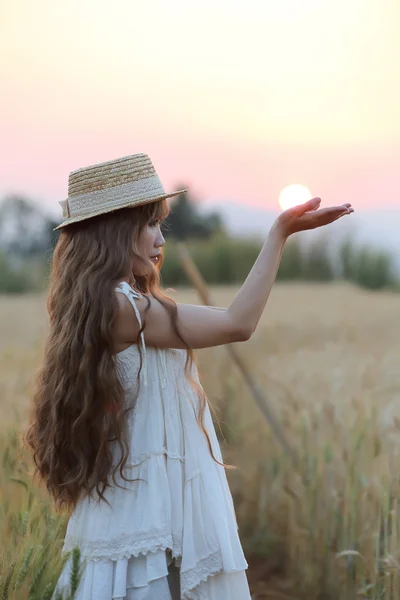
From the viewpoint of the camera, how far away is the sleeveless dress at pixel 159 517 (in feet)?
5.85

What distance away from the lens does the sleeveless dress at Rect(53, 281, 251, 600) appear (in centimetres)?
178

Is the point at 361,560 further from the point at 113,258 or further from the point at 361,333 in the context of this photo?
the point at 361,333

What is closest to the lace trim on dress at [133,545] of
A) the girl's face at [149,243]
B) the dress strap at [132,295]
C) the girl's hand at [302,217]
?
the dress strap at [132,295]

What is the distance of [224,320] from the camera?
1726 millimetres

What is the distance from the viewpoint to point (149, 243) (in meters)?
1.89

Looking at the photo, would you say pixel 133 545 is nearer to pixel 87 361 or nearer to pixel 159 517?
pixel 159 517

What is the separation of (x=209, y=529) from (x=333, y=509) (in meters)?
1.11

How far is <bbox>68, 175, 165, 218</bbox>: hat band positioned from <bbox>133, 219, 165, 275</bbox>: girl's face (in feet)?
0.24

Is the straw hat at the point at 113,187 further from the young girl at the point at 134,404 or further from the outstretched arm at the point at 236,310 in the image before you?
the outstretched arm at the point at 236,310

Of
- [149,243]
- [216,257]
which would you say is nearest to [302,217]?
[149,243]

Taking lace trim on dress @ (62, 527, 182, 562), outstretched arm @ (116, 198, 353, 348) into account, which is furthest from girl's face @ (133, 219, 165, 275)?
lace trim on dress @ (62, 527, 182, 562)

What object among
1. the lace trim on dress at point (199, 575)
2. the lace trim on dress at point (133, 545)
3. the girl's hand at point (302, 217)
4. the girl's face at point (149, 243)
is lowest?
the lace trim on dress at point (199, 575)

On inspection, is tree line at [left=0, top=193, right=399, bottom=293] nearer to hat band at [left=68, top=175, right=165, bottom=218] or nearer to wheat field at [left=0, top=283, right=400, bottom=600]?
wheat field at [left=0, top=283, right=400, bottom=600]

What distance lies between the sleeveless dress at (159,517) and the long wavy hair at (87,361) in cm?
3
